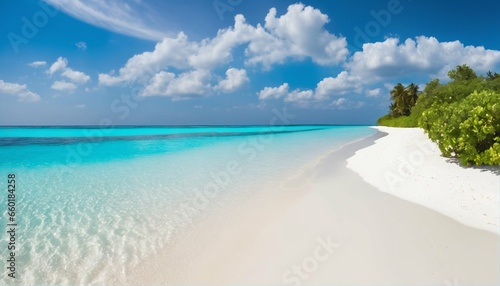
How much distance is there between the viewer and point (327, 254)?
4250 mm

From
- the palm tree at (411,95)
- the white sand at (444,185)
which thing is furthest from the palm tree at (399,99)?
the white sand at (444,185)

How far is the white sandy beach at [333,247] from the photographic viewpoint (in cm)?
368

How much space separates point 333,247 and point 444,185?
4591 mm

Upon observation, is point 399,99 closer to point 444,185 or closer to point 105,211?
point 444,185

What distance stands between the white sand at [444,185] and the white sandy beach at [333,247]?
79 millimetres

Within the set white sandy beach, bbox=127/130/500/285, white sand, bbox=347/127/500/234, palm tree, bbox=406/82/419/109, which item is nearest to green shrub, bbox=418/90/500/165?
white sand, bbox=347/127/500/234

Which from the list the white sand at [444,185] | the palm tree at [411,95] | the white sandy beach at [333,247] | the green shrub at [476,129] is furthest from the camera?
the palm tree at [411,95]

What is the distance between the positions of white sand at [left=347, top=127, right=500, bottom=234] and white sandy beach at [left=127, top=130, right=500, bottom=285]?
8 cm

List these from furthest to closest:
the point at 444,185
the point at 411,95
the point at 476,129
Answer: the point at 411,95 → the point at 476,129 → the point at 444,185

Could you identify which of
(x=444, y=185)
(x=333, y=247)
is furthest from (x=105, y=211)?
(x=444, y=185)

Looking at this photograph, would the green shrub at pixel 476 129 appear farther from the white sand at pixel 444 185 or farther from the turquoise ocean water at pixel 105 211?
the turquoise ocean water at pixel 105 211

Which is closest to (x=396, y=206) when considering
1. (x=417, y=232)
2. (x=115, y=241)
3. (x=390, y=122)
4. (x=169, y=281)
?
(x=417, y=232)

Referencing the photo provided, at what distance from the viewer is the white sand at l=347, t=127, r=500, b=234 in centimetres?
541

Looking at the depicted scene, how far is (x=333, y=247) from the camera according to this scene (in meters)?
4.45
